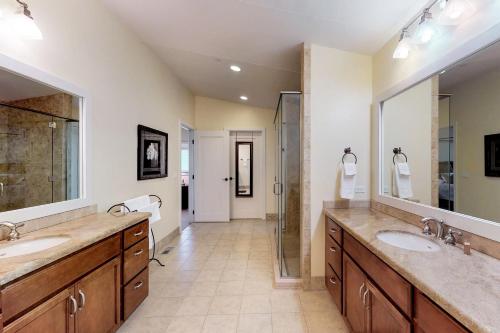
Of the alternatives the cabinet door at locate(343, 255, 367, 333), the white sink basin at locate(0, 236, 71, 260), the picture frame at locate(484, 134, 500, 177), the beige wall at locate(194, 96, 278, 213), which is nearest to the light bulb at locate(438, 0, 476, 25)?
the picture frame at locate(484, 134, 500, 177)

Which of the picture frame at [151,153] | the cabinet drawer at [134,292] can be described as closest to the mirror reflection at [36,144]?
the cabinet drawer at [134,292]

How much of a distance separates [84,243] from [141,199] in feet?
4.78

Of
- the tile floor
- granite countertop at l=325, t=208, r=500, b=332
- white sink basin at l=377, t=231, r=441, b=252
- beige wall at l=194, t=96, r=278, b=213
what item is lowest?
the tile floor

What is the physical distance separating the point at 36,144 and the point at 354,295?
2497 mm

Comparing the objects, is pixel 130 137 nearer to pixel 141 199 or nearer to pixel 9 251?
pixel 141 199

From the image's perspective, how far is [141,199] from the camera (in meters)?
2.78

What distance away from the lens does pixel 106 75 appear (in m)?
2.35

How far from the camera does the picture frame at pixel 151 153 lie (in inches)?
117

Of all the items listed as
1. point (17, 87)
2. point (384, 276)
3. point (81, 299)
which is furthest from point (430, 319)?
point (17, 87)

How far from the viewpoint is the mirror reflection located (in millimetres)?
1495

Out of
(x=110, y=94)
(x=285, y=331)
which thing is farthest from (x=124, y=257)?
(x=110, y=94)

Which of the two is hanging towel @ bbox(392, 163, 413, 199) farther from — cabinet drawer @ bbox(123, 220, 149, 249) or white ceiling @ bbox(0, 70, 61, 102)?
white ceiling @ bbox(0, 70, 61, 102)

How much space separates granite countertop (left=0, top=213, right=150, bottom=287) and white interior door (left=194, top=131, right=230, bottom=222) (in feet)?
10.5

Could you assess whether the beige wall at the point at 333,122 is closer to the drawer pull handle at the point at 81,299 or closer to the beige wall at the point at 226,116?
the drawer pull handle at the point at 81,299
